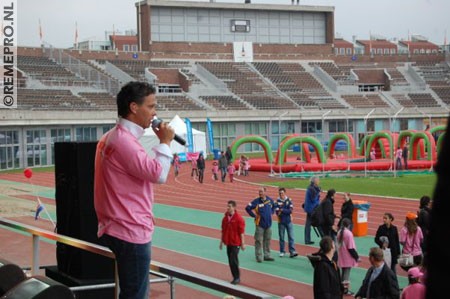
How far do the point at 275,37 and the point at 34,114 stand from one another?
112 feet

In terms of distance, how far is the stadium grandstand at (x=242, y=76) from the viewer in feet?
194

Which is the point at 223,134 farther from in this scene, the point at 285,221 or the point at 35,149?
the point at 285,221

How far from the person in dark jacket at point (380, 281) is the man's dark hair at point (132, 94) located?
6564 mm

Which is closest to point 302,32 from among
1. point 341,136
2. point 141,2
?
point 141,2

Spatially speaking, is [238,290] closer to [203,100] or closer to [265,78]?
[203,100]

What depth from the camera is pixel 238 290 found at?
267 cm

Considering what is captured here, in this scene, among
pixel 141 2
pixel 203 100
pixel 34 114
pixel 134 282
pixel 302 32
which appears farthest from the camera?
pixel 302 32

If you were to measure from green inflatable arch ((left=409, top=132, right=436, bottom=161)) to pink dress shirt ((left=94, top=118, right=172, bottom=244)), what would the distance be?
39.5 m

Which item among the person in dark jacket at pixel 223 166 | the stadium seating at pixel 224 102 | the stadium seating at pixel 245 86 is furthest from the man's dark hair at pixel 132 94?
the stadium seating at pixel 224 102

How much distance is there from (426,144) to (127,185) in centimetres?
4208

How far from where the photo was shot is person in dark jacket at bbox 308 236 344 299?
9266 mm

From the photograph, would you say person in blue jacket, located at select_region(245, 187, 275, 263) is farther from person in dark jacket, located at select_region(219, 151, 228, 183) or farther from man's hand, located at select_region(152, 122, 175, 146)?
person in dark jacket, located at select_region(219, 151, 228, 183)

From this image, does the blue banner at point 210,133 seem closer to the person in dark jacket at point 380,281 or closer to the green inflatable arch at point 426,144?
the green inflatable arch at point 426,144

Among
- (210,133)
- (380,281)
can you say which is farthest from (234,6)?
(380,281)
